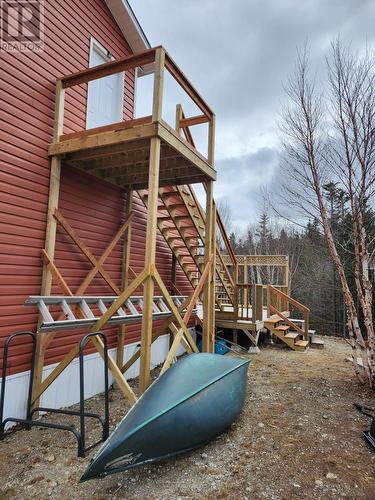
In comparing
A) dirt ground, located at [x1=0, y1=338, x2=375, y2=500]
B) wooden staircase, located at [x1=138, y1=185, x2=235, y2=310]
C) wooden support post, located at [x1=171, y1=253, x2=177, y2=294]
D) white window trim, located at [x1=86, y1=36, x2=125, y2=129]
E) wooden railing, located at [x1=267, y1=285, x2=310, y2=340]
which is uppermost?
white window trim, located at [x1=86, y1=36, x2=125, y2=129]

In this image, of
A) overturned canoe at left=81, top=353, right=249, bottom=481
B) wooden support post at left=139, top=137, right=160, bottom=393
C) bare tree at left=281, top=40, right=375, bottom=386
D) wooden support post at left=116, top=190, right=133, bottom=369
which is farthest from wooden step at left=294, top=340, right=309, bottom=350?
wooden support post at left=139, top=137, right=160, bottom=393

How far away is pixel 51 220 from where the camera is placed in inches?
175

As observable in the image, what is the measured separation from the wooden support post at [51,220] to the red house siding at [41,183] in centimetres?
9

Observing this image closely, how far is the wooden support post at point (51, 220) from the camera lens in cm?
418

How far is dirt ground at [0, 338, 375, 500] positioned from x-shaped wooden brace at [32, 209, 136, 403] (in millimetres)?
688

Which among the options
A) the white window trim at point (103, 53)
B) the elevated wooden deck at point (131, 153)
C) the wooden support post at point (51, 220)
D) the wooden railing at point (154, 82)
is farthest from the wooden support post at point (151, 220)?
the white window trim at point (103, 53)

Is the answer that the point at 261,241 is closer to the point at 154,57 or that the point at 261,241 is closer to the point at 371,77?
the point at 371,77

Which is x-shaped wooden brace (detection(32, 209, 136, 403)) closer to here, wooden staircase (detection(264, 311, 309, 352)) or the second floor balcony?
the second floor balcony

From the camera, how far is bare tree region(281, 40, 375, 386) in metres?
5.24

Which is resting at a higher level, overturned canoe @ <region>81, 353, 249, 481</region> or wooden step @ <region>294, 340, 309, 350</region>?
overturned canoe @ <region>81, 353, 249, 481</region>

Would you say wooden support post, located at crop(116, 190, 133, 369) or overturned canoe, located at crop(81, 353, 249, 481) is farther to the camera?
wooden support post, located at crop(116, 190, 133, 369)

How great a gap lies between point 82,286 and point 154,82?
3.15m

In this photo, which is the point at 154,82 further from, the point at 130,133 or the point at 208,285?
the point at 208,285

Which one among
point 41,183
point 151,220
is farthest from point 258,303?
point 41,183
